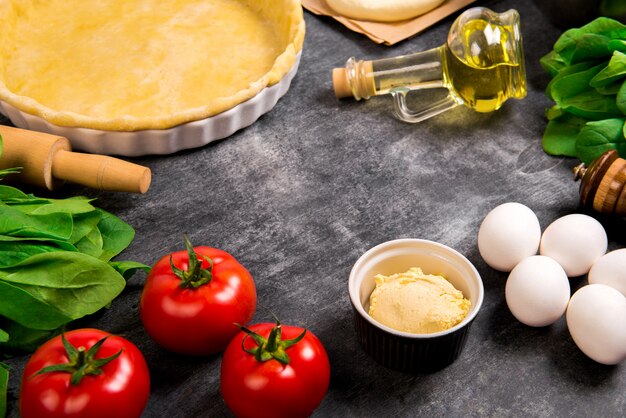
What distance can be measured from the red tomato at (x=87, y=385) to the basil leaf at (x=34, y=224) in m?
0.24

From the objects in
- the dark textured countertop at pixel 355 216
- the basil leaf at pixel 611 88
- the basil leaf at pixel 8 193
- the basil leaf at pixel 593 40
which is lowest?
the dark textured countertop at pixel 355 216

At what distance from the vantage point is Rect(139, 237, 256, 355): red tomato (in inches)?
49.1

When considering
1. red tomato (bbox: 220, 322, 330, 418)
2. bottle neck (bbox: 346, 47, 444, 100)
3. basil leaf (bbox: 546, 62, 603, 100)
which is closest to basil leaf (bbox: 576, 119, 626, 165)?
basil leaf (bbox: 546, 62, 603, 100)

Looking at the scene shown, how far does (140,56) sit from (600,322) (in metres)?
1.21

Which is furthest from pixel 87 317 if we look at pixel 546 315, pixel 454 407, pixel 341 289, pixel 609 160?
pixel 609 160

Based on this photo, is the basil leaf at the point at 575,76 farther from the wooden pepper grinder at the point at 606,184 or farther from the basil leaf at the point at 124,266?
the basil leaf at the point at 124,266

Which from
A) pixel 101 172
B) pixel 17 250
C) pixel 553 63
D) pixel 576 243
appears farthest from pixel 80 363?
pixel 553 63

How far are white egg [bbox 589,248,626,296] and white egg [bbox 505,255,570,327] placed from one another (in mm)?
66

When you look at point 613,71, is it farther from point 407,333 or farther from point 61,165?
point 61,165

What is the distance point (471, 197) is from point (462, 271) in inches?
13.6

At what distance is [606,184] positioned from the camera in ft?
4.89

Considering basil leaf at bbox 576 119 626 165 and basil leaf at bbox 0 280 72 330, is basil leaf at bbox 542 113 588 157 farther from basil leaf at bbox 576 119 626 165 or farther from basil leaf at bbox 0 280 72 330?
basil leaf at bbox 0 280 72 330

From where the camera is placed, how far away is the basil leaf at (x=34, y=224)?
1.32 meters

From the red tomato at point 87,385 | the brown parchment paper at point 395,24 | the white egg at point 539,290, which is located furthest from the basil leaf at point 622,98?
the red tomato at point 87,385
